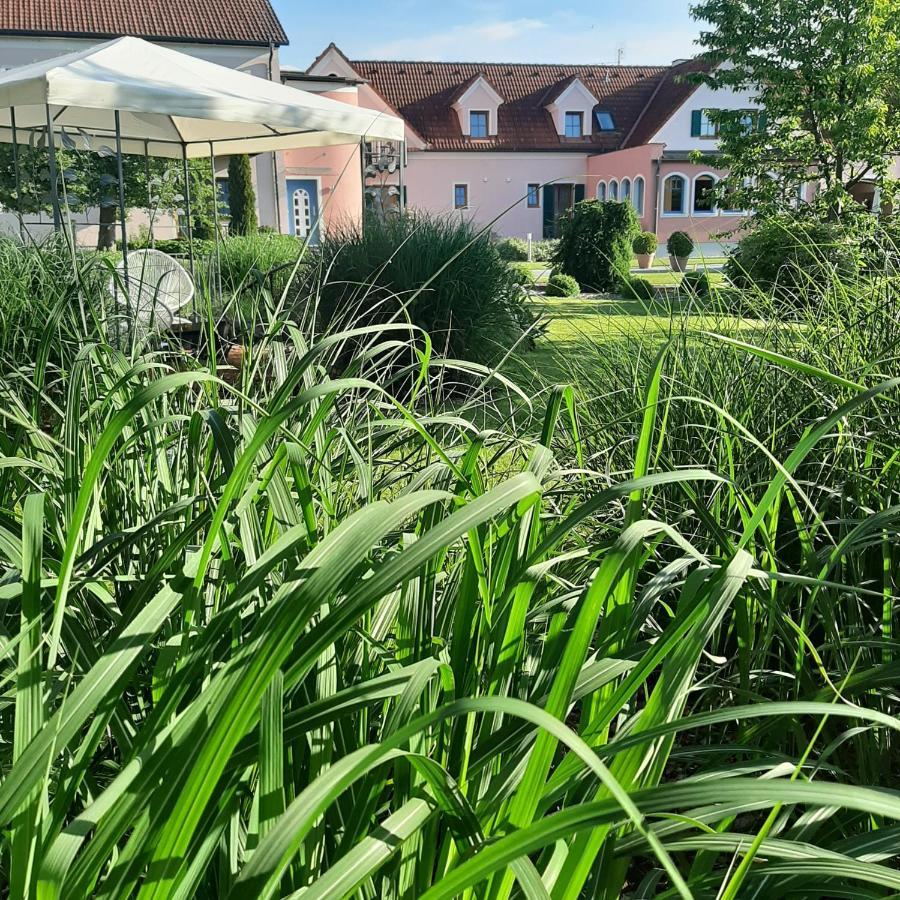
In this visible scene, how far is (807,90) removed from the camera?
41.3ft

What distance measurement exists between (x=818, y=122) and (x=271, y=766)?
1408 centimetres

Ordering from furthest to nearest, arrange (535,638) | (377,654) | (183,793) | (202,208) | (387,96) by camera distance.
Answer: (387,96)
(202,208)
(535,638)
(377,654)
(183,793)

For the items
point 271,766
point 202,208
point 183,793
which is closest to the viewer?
point 183,793

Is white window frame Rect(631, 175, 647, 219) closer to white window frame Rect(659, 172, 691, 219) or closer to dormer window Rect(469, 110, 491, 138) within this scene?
white window frame Rect(659, 172, 691, 219)

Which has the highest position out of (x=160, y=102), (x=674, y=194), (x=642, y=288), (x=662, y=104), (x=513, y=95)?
(x=513, y=95)

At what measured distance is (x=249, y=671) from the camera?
68 cm

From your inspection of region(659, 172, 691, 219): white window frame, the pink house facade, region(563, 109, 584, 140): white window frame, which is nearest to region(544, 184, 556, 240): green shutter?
the pink house facade

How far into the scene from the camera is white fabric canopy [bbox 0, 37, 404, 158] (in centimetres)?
615

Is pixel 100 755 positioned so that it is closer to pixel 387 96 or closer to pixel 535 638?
pixel 535 638

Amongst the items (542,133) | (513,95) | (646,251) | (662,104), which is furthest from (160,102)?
(513,95)

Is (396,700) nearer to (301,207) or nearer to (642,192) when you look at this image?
(301,207)

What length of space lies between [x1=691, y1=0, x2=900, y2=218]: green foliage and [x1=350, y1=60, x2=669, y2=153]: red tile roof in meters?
18.9

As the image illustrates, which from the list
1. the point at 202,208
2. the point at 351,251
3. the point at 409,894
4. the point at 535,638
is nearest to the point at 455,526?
the point at 409,894

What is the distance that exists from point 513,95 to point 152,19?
593 inches
